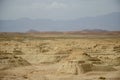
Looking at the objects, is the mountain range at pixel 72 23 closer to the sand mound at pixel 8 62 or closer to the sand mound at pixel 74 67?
the sand mound at pixel 8 62

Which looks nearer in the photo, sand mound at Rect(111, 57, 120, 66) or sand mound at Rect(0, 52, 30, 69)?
→ sand mound at Rect(0, 52, 30, 69)

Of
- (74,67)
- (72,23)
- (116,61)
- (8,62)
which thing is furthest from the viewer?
(72,23)

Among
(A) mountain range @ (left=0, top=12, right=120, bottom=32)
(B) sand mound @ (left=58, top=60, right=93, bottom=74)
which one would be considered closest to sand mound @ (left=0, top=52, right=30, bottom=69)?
(A) mountain range @ (left=0, top=12, right=120, bottom=32)

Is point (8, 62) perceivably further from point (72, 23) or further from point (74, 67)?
point (72, 23)

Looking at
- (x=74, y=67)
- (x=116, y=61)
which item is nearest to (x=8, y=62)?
(x=74, y=67)

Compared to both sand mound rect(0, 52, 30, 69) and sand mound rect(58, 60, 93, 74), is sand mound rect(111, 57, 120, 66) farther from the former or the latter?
sand mound rect(0, 52, 30, 69)

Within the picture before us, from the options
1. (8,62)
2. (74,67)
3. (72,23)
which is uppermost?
(72,23)

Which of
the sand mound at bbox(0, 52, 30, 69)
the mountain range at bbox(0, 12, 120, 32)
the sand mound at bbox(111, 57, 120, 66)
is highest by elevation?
the mountain range at bbox(0, 12, 120, 32)

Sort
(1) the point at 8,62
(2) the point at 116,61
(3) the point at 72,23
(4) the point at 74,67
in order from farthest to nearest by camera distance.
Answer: (3) the point at 72,23 < (2) the point at 116,61 < (1) the point at 8,62 < (4) the point at 74,67

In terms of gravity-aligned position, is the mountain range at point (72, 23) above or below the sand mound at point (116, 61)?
above

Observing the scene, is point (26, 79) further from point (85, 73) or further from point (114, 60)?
point (114, 60)

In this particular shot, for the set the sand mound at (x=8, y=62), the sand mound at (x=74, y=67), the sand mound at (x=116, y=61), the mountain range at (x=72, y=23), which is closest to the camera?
the sand mound at (x=74, y=67)

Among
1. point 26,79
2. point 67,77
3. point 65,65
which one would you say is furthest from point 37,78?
point 65,65

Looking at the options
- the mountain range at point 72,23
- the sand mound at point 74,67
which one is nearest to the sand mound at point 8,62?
the mountain range at point 72,23
